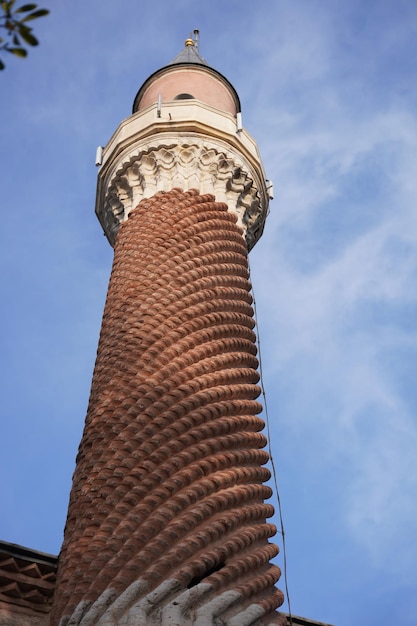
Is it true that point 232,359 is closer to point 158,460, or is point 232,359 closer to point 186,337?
point 186,337

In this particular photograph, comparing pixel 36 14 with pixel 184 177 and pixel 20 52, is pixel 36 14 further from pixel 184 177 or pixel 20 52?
pixel 184 177

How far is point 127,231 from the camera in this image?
8.41m

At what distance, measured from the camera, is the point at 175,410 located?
20.2 ft

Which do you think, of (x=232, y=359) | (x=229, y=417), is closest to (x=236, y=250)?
(x=232, y=359)

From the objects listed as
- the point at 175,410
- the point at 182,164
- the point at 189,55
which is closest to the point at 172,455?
the point at 175,410

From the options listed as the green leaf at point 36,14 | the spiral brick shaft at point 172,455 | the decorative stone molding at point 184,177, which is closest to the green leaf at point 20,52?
the green leaf at point 36,14

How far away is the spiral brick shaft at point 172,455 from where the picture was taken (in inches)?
203

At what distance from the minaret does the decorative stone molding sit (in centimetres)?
2

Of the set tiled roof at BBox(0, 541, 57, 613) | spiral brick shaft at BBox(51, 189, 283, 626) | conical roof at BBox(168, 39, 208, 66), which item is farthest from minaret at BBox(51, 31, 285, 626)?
conical roof at BBox(168, 39, 208, 66)

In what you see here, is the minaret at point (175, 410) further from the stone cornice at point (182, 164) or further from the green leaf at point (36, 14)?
the green leaf at point (36, 14)

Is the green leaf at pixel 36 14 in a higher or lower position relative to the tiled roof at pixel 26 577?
higher

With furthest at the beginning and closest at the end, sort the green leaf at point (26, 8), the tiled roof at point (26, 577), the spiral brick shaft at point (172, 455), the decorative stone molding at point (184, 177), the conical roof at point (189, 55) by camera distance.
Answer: the conical roof at point (189, 55)
the decorative stone molding at point (184, 177)
the tiled roof at point (26, 577)
the spiral brick shaft at point (172, 455)
the green leaf at point (26, 8)

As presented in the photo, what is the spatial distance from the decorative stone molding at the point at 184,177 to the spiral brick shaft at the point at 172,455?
944 millimetres

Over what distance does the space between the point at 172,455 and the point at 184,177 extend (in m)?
3.75
